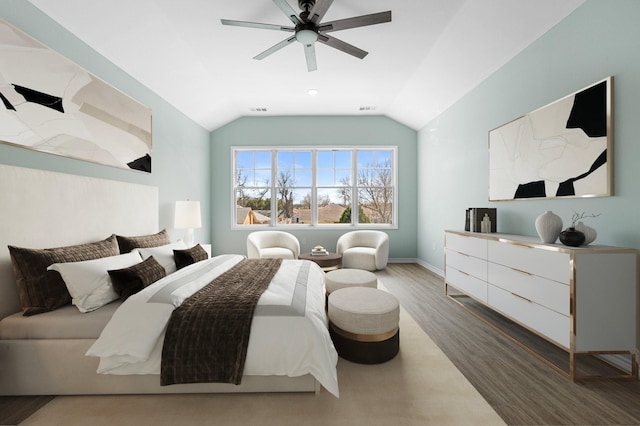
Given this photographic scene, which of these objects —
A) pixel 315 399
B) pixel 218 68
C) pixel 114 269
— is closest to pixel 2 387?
pixel 114 269

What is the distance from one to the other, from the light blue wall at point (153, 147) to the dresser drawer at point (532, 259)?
3946 millimetres

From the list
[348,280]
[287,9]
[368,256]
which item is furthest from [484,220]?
[287,9]

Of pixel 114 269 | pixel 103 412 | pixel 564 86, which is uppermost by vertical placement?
pixel 564 86

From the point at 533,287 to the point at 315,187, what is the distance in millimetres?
4352

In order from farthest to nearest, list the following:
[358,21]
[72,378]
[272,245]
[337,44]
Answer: [272,245], [337,44], [358,21], [72,378]

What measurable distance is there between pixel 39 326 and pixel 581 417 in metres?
3.26

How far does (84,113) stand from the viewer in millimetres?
2568

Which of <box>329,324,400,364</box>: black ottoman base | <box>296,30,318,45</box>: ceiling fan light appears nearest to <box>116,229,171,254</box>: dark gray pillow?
<box>329,324,400,364</box>: black ottoman base

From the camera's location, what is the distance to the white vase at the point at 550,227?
2.20 meters

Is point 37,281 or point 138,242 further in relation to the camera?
point 138,242

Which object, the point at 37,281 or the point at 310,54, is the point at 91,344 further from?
the point at 310,54

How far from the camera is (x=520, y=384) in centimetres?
185

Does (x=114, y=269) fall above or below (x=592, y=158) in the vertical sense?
below

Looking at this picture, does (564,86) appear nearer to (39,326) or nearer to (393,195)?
(393,195)
